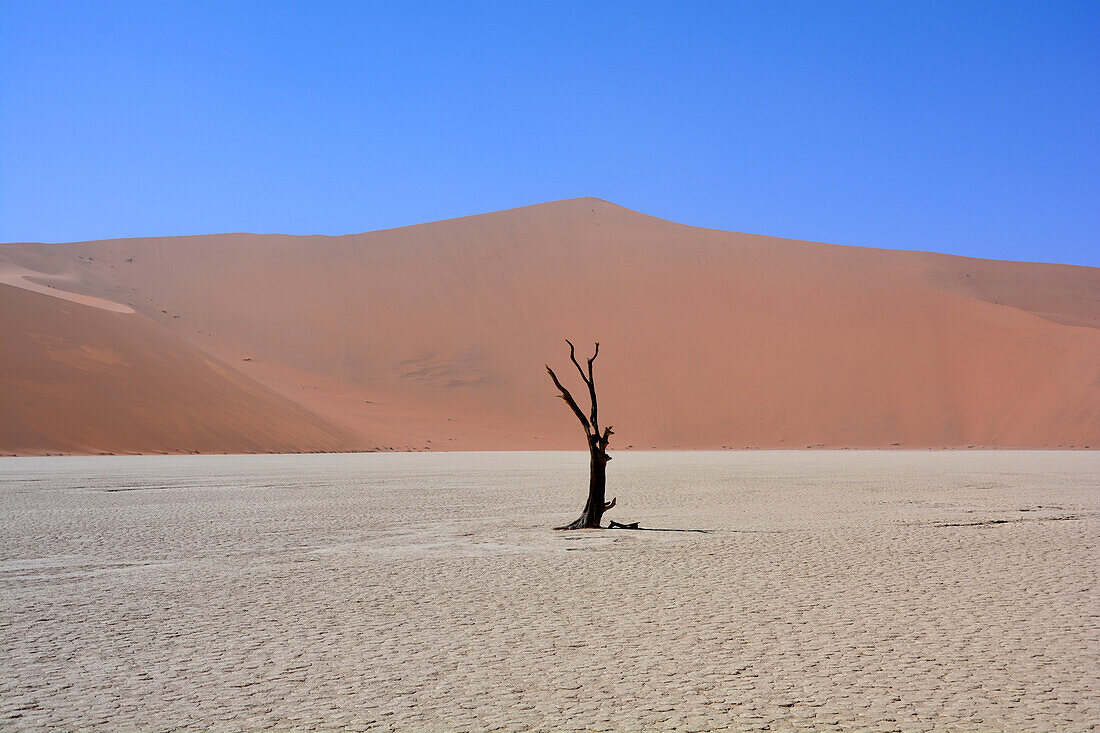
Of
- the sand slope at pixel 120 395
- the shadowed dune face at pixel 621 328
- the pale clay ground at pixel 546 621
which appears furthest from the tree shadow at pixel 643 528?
the shadowed dune face at pixel 621 328

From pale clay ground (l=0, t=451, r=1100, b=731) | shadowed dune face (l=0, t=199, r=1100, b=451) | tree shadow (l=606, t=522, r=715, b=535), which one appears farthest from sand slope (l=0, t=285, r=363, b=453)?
tree shadow (l=606, t=522, r=715, b=535)

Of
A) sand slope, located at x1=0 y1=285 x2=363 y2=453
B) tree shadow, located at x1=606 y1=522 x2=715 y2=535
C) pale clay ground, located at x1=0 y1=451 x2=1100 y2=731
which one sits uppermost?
sand slope, located at x1=0 y1=285 x2=363 y2=453

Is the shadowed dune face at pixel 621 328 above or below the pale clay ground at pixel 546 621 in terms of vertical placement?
above

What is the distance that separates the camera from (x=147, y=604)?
741 centimetres

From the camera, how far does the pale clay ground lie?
15.6 feet

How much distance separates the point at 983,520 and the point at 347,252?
6720 centimetres

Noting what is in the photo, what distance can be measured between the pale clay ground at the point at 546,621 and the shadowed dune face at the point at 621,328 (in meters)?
29.1

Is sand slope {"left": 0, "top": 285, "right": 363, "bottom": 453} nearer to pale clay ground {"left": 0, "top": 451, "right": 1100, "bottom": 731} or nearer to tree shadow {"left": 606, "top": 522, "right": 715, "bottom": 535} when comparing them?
pale clay ground {"left": 0, "top": 451, "right": 1100, "bottom": 731}

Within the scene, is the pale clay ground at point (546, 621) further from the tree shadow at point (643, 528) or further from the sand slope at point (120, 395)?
the sand slope at point (120, 395)

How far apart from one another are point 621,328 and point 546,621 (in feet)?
189

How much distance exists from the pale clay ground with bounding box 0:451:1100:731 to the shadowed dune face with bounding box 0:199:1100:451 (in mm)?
29139

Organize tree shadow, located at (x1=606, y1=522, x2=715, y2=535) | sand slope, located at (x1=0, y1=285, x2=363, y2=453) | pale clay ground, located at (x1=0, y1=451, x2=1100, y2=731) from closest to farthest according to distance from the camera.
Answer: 1. pale clay ground, located at (x1=0, y1=451, x2=1100, y2=731)
2. tree shadow, located at (x1=606, y1=522, x2=715, y2=535)
3. sand slope, located at (x1=0, y1=285, x2=363, y2=453)

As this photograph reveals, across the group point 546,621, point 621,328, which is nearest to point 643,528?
point 546,621

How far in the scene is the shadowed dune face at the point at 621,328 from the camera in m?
52.7
